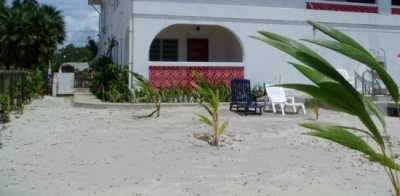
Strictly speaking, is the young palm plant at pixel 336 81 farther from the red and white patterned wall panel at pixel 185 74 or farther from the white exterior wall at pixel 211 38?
the white exterior wall at pixel 211 38

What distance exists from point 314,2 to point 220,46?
4435mm

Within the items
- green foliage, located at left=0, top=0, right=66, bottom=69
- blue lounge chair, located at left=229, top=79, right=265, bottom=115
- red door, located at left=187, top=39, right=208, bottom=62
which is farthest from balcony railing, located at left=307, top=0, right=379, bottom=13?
green foliage, located at left=0, top=0, right=66, bottom=69

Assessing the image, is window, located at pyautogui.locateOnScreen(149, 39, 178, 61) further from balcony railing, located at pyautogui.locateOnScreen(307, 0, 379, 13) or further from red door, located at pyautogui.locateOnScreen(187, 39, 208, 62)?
balcony railing, located at pyautogui.locateOnScreen(307, 0, 379, 13)

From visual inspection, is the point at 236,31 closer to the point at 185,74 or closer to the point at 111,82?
the point at 185,74

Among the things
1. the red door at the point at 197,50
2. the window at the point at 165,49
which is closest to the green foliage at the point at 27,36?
the window at the point at 165,49

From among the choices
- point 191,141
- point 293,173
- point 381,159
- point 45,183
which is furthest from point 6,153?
point 381,159

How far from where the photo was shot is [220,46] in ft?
73.0

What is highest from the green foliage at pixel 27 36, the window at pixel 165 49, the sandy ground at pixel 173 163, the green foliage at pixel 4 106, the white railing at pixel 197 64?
the green foliage at pixel 27 36

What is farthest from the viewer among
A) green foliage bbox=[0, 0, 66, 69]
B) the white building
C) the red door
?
green foliage bbox=[0, 0, 66, 69]

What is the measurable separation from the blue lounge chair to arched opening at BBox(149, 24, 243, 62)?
592cm

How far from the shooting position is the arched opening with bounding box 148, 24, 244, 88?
19.5 metres

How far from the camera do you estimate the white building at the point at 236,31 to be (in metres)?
18.3

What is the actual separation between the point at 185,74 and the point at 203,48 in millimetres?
3496

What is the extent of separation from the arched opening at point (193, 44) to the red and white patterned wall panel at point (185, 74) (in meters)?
1.55
